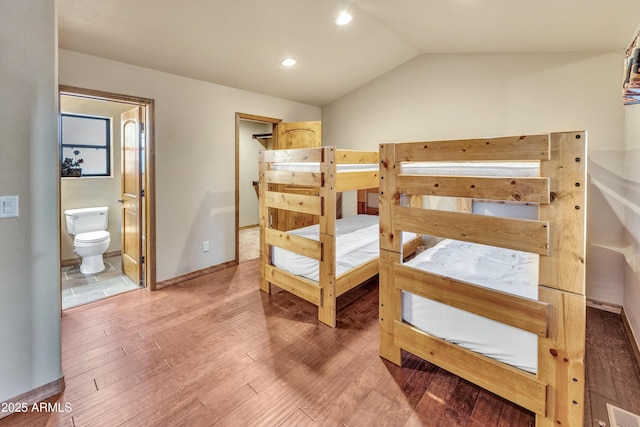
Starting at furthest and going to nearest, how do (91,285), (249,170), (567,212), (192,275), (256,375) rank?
(249,170) → (192,275) → (91,285) → (256,375) → (567,212)

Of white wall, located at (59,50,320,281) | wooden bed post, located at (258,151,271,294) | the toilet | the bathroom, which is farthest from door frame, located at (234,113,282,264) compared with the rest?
the toilet

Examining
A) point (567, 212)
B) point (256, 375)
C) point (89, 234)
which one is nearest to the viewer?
point (567, 212)

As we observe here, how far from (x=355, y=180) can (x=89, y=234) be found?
10.9 feet

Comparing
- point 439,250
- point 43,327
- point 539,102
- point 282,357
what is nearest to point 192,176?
point 43,327

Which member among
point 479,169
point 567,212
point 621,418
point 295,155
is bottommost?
point 621,418

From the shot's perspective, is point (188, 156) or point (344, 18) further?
point (188, 156)

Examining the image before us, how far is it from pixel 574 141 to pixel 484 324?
3.19 ft

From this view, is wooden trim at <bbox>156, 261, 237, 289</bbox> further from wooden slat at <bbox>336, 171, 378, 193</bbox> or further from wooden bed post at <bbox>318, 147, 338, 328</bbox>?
wooden slat at <bbox>336, 171, 378, 193</bbox>

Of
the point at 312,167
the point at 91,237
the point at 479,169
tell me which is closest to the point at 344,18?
the point at 312,167

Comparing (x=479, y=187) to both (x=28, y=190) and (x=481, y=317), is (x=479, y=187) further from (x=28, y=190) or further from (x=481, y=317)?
(x=28, y=190)

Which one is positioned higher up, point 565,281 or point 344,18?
point 344,18

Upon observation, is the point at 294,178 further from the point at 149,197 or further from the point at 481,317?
the point at 481,317

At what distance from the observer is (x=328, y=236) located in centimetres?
247

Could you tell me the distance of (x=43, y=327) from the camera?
169 centimetres
